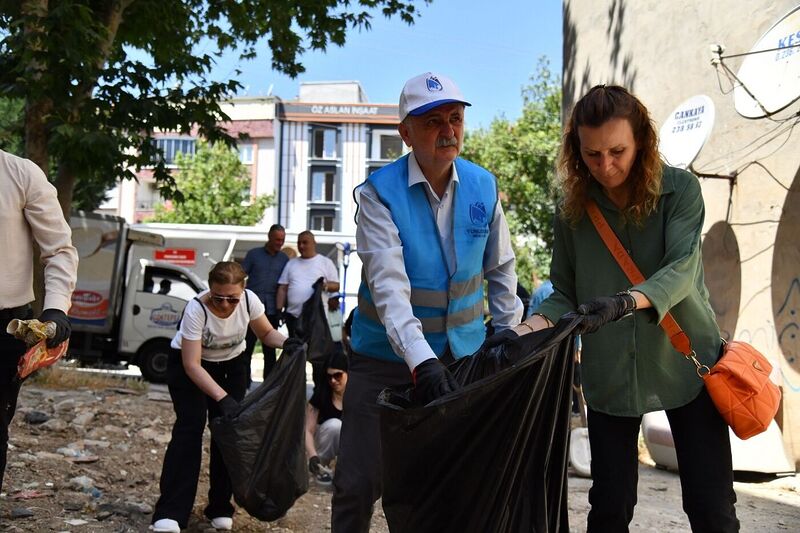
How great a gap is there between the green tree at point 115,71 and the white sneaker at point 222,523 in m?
4.21

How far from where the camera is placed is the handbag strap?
8.69ft

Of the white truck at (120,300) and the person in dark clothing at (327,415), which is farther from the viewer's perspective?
the white truck at (120,300)

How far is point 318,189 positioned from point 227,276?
1876 inches

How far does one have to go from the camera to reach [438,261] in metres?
2.94

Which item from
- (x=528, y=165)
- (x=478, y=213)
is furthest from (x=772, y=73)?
(x=528, y=165)

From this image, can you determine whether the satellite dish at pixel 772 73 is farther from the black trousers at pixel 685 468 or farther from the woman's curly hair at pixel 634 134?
the black trousers at pixel 685 468

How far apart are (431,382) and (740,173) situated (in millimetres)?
6104

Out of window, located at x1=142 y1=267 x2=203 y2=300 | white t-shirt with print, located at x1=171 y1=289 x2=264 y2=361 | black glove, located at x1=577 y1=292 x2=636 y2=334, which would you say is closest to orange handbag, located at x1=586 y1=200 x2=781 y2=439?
black glove, located at x1=577 y1=292 x2=636 y2=334

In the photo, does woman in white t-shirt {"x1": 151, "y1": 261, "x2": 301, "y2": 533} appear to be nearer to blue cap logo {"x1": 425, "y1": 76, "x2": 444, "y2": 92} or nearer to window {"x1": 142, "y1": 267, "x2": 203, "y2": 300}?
blue cap logo {"x1": 425, "y1": 76, "x2": 444, "y2": 92}

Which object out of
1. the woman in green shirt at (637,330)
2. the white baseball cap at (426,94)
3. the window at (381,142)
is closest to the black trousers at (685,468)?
the woman in green shirt at (637,330)

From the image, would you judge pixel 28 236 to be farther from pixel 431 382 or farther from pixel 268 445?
pixel 431 382

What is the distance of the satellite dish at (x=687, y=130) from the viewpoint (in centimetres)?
771

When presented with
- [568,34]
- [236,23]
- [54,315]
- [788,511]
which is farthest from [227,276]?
[568,34]

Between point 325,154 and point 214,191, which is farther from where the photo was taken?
point 325,154
